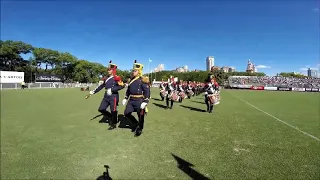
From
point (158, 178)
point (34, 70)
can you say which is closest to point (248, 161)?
point (158, 178)

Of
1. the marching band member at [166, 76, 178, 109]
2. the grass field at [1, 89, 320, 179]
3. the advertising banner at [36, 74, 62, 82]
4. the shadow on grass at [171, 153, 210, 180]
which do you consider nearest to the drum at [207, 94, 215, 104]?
the marching band member at [166, 76, 178, 109]

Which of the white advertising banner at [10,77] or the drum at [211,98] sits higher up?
the white advertising banner at [10,77]

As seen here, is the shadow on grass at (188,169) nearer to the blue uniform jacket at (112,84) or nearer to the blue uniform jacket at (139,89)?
the blue uniform jacket at (139,89)

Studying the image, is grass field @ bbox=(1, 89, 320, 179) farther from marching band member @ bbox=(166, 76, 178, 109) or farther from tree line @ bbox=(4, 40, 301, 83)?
tree line @ bbox=(4, 40, 301, 83)

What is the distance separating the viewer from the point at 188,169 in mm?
5148

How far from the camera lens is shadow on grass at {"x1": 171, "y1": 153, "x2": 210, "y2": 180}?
4.78 m

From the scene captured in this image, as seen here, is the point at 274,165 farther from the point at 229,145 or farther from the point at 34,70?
the point at 34,70

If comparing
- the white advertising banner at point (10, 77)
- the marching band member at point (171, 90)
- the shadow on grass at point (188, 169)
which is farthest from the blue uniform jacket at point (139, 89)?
the white advertising banner at point (10, 77)

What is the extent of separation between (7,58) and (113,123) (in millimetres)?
81175

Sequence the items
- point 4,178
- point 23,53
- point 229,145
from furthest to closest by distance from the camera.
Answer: point 23,53
point 229,145
point 4,178

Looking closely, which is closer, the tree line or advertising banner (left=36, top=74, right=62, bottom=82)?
advertising banner (left=36, top=74, right=62, bottom=82)

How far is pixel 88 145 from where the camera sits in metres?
7.02

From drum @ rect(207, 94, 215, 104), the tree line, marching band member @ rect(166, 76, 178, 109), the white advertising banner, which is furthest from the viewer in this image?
the tree line

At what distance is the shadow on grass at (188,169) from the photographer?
4779 mm
